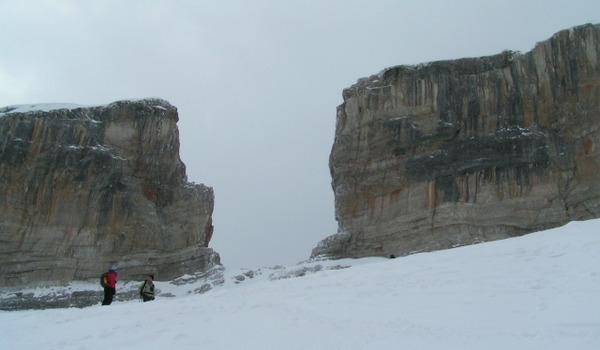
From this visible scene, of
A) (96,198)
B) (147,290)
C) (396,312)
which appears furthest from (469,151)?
(396,312)

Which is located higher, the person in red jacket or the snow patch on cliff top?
the snow patch on cliff top

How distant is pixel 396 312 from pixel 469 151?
29.9m

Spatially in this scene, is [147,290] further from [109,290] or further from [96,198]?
[96,198]

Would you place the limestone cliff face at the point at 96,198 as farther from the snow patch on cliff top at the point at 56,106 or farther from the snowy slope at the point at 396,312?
the snowy slope at the point at 396,312

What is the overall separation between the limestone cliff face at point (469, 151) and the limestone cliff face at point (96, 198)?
1045 cm

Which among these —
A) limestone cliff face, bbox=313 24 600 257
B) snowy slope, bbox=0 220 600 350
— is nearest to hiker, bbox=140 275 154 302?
snowy slope, bbox=0 220 600 350

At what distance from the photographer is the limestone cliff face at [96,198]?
40.1m

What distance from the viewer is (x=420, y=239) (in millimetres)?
39125

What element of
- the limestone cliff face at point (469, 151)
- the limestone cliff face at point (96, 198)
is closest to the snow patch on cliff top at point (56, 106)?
the limestone cliff face at point (96, 198)

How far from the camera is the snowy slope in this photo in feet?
33.7

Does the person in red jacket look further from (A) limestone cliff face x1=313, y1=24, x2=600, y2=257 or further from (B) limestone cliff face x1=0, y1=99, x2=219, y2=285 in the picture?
(A) limestone cliff face x1=313, y1=24, x2=600, y2=257

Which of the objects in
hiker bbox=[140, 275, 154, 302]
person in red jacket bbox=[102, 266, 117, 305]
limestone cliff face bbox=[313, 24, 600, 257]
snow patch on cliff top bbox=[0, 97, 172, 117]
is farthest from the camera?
snow patch on cliff top bbox=[0, 97, 172, 117]

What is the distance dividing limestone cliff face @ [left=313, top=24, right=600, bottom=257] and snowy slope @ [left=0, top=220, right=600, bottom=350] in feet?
69.4

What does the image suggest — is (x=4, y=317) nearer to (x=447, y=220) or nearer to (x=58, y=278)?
(x=58, y=278)
